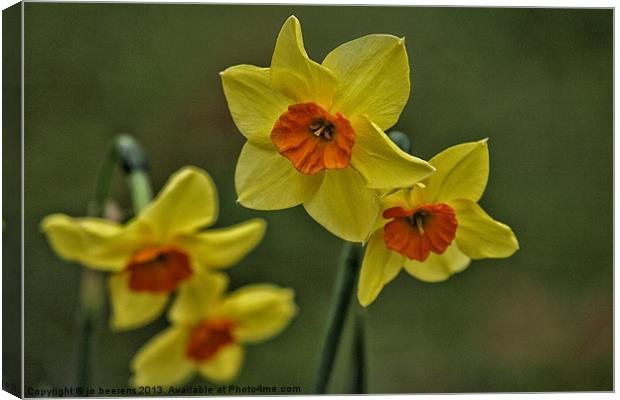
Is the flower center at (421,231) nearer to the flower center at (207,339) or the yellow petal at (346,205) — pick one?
the yellow petal at (346,205)

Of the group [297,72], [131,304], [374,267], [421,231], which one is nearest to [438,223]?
[421,231]

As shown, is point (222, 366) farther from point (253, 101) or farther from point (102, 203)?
point (253, 101)

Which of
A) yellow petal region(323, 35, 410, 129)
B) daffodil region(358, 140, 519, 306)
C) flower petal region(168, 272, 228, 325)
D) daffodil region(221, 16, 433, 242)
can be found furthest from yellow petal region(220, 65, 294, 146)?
flower petal region(168, 272, 228, 325)

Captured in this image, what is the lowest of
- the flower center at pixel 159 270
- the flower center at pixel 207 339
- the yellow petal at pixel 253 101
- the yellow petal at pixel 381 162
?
the flower center at pixel 207 339

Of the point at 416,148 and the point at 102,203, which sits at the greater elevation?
the point at 416,148

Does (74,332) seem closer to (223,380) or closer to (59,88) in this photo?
(223,380)

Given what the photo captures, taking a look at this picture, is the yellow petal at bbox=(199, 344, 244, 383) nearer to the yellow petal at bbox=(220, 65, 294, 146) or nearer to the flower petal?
the flower petal

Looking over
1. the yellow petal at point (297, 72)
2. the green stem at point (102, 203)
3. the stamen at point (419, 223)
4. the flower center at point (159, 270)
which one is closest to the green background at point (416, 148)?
the green stem at point (102, 203)
